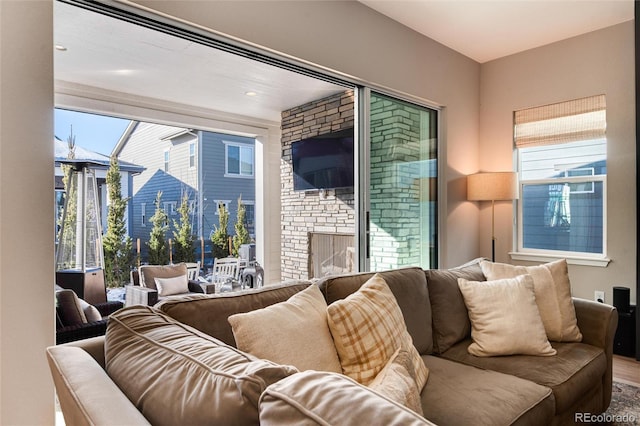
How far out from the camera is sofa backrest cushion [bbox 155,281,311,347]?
53.3 inches

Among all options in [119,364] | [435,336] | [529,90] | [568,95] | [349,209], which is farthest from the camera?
[349,209]

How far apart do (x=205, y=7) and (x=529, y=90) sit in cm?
322

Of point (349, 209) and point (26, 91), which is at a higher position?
point (26, 91)

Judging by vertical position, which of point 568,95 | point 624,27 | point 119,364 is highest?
point 624,27

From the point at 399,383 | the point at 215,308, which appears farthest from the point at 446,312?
the point at 215,308

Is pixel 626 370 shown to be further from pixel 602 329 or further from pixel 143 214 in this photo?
pixel 143 214

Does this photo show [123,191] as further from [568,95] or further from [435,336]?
[568,95]

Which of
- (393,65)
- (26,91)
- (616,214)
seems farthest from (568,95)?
(26,91)

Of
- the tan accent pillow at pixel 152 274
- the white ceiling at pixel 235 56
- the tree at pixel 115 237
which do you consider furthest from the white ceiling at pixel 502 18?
the tree at pixel 115 237

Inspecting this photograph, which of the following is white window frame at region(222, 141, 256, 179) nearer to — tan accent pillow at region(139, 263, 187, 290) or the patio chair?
the patio chair

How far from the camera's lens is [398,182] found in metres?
3.48

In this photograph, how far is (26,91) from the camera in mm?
1626

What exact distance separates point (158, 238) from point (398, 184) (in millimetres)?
3592

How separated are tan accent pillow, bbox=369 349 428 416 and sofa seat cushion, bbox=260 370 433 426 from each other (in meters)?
0.46
